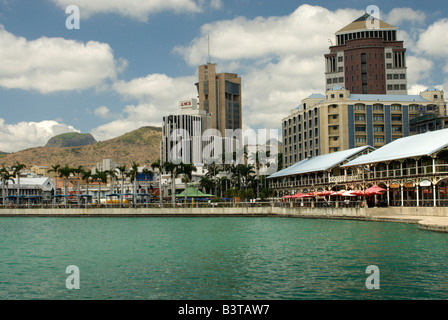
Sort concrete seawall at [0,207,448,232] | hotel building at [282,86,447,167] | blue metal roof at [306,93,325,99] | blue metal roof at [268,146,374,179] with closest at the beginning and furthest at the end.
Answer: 1. concrete seawall at [0,207,448,232]
2. blue metal roof at [268,146,374,179]
3. hotel building at [282,86,447,167]
4. blue metal roof at [306,93,325,99]

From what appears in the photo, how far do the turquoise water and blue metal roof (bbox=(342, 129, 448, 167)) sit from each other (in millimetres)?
18791

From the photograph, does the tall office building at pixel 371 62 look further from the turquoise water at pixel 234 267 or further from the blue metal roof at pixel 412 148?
the turquoise water at pixel 234 267

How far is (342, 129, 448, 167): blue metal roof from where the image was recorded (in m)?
62.0

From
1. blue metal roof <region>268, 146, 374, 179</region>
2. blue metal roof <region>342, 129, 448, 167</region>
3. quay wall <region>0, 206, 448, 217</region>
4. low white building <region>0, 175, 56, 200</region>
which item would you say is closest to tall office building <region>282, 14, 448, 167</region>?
blue metal roof <region>268, 146, 374, 179</region>

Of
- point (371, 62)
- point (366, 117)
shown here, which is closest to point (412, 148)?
point (366, 117)

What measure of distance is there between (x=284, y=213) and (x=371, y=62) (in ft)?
321

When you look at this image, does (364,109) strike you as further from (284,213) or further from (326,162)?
(284,213)

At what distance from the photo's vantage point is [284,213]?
83.2 metres

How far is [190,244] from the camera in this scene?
138ft

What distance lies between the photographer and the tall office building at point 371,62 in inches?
6393

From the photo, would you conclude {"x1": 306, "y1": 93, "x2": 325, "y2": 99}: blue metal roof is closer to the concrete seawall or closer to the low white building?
the concrete seawall
